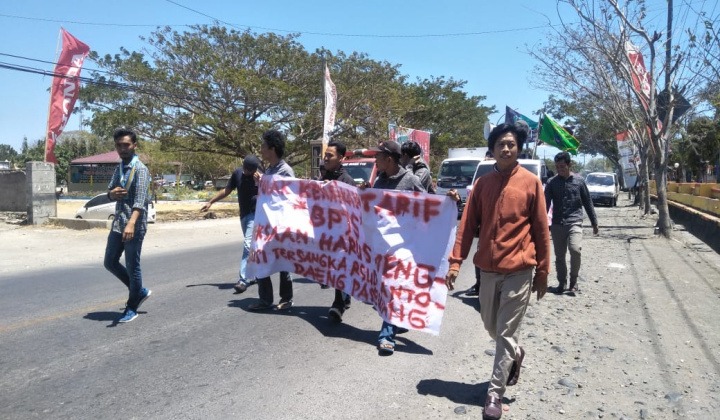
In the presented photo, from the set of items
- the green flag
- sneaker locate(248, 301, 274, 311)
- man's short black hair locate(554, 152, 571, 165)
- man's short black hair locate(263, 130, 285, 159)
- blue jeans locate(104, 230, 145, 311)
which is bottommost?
sneaker locate(248, 301, 274, 311)

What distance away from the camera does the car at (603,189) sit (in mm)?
30078

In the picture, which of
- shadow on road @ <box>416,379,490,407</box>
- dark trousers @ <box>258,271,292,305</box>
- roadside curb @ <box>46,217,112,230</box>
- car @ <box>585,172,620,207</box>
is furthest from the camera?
car @ <box>585,172,620,207</box>

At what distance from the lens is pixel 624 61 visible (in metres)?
15.4

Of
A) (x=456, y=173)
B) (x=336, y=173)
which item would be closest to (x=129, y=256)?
(x=336, y=173)

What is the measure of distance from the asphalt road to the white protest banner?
0.48 metres

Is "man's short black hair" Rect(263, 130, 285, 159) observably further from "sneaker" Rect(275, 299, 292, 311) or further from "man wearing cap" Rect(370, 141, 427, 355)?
"sneaker" Rect(275, 299, 292, 311)

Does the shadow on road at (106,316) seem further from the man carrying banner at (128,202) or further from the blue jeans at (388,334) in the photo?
the blue jeans at (388,334)

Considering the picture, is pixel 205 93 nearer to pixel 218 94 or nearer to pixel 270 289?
pixel 218 94

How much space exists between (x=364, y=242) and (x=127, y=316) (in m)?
2.53

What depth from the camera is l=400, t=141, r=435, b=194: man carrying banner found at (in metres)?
6.39

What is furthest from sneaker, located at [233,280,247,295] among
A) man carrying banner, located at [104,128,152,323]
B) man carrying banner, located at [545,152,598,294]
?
man carrying banner, located at [545,152,598,294]

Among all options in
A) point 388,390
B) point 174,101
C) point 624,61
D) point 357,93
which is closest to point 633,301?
point 388,390

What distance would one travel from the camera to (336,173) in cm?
580

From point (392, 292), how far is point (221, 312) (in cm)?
228
